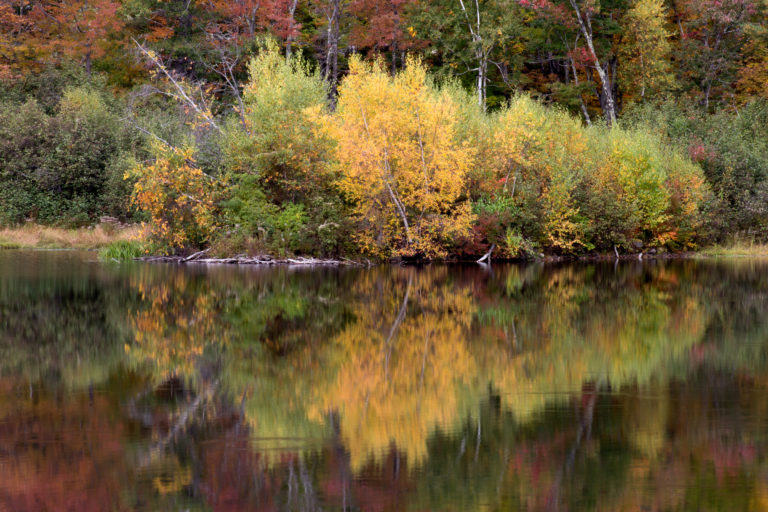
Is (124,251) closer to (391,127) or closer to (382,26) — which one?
(391,127)

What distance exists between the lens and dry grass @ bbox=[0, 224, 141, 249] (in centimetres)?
4266

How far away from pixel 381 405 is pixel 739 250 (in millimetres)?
38420

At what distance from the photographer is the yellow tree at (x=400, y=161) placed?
109 feet

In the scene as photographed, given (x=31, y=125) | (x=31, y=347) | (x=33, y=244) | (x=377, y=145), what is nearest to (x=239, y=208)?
(x=377, y=145)

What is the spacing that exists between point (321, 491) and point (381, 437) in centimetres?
161

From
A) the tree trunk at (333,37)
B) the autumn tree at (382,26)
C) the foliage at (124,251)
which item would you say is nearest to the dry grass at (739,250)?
the tree trunk at (333,37)

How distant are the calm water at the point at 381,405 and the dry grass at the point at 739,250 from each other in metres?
24.2

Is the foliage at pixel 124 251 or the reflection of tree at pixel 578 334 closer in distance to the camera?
the reflection of tree at pixel 578 334

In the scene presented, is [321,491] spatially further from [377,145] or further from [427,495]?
[377,145]

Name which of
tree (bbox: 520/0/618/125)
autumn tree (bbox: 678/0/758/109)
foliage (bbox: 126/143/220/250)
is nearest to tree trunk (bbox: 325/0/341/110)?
tree (bbox: 520/0/618/125)

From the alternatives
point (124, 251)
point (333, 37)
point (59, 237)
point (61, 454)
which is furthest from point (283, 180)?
point (61, 454)

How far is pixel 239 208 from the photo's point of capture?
3456cm

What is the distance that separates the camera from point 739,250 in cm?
4388

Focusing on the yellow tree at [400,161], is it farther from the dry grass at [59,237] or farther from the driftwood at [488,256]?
the dry grass at [59,237]
